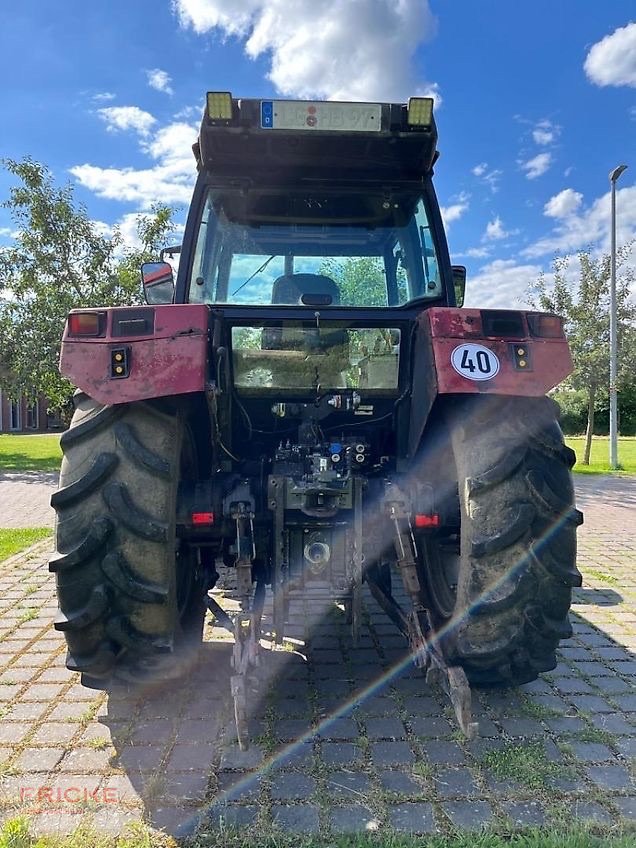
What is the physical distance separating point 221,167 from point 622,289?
15.3 m

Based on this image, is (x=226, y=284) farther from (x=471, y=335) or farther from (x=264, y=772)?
(x=264, y=772)

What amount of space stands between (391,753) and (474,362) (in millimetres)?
1697

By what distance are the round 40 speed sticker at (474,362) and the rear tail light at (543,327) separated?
253 millimetres

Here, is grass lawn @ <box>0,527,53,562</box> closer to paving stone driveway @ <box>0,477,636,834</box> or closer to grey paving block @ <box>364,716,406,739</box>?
paving stone driveway @ <box>0,477,636,834</box>

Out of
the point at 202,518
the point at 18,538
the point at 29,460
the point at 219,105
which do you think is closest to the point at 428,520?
the point at 202,518

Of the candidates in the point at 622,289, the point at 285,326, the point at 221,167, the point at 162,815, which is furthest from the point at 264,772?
the point at 622,289

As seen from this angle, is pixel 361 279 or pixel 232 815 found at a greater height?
pixel 361 279

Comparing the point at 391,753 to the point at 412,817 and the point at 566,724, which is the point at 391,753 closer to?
the point at 412,817

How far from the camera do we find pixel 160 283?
11.9ft

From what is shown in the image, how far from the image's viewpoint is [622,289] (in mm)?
16281

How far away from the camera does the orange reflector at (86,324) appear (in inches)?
110

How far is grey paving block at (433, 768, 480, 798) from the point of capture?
2459 mm

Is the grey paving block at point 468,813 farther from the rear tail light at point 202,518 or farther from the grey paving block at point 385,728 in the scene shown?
the rear tail light at point 202,518

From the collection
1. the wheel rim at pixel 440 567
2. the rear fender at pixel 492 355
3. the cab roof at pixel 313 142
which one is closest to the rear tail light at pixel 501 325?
the rear fender at pixel 492 355
